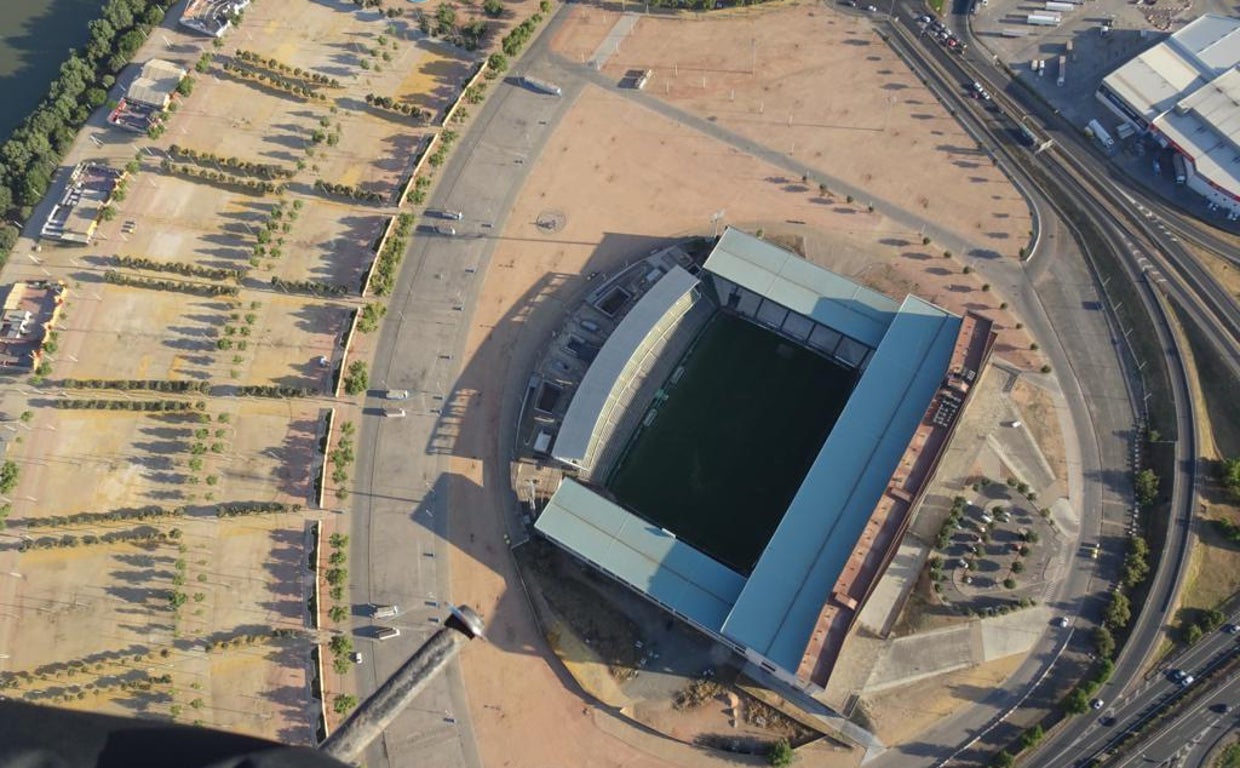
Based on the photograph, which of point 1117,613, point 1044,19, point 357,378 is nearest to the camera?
point 1117,613

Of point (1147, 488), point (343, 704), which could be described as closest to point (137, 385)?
point (343, 704)

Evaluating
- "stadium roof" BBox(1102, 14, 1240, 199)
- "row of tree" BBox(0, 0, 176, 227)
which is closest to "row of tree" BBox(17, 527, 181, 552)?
"row of tree" BBox(0, 0, 176, 227)

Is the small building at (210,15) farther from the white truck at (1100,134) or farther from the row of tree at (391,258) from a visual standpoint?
the white truck at (1100,134)

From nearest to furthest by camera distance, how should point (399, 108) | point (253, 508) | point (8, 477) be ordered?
point (253, 508)
point (8, 477)
point (399, 108)

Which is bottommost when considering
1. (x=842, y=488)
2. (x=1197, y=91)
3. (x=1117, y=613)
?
(x=1117, y=613)

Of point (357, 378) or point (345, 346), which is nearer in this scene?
point (357, 378)

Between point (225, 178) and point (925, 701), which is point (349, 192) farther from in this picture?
point (925, 701)

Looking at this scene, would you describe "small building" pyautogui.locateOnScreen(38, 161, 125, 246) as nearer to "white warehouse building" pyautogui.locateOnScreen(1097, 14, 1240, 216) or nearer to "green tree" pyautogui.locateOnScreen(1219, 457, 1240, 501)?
"white warehouse building" pyautogui.locateOnScreen(1097, 14, 1240, 216)
